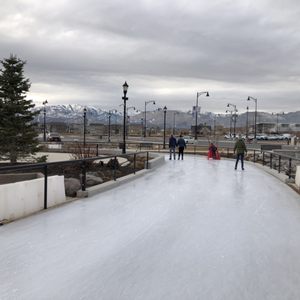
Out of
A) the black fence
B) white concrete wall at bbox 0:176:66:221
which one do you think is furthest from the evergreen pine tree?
white concrete wall at bbox 0:176:66:221

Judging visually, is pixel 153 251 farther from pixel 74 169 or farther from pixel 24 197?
pixel 74 169

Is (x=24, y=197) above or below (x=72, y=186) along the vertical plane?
above

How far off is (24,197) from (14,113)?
30.2 meters

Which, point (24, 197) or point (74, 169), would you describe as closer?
point (24, 197)

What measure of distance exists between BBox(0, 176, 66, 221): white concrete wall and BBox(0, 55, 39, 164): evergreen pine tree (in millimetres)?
28253

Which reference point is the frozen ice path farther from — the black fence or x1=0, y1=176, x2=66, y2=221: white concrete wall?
the black fence

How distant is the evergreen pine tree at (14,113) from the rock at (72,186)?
25.8 m

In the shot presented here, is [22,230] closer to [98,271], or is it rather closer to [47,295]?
[98,271]

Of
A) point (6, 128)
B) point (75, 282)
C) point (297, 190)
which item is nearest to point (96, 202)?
point (75, 282)

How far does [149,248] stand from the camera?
22.7 feet

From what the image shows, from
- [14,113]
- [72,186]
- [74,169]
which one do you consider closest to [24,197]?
[72,186]

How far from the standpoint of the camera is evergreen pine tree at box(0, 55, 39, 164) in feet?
124

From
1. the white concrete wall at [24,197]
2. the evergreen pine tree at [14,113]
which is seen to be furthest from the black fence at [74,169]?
the evergreen pine tree at [14,113]

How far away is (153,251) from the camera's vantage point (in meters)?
6.76
